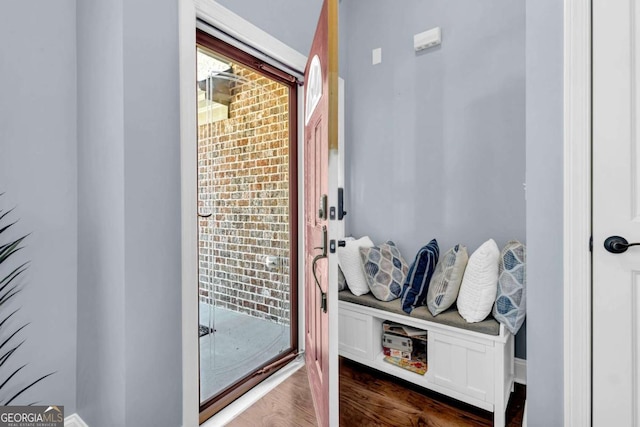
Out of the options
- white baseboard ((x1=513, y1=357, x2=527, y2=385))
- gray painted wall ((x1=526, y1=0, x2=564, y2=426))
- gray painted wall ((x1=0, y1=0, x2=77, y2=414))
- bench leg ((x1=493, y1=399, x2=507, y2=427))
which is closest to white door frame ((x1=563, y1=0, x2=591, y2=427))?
gray painted wall ((x1=526, y1=0, x2=564, y2=426))

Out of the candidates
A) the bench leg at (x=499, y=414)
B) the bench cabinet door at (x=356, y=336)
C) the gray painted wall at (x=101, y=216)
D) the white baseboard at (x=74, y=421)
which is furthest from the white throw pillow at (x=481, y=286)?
the white baseboard at (x=74, y=421)

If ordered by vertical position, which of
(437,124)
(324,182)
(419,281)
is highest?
(437,124)

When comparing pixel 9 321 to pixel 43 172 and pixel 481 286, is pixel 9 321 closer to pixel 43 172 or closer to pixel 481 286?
pixel 43 172

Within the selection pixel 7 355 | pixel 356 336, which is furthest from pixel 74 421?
pixel 356 336

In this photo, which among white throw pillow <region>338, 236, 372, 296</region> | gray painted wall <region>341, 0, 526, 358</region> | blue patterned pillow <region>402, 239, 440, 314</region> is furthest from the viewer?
white throw pillow <region>338, 236, 372, 296</region>

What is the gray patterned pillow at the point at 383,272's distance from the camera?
2146mm

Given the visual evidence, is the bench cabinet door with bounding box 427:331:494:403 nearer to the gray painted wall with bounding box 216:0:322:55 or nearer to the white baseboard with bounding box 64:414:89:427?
the white baseboard with bounding box 64:414:89:427

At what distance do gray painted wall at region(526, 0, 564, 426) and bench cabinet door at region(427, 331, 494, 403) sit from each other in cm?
47

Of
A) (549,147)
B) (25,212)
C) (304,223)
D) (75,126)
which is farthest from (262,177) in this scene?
(549,147)

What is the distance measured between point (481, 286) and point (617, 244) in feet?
2.54

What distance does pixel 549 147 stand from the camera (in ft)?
3.87

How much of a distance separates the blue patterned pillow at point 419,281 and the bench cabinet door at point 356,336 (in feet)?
1.01

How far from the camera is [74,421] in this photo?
1549 millimetres

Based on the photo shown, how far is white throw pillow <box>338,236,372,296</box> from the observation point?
2256 mm
